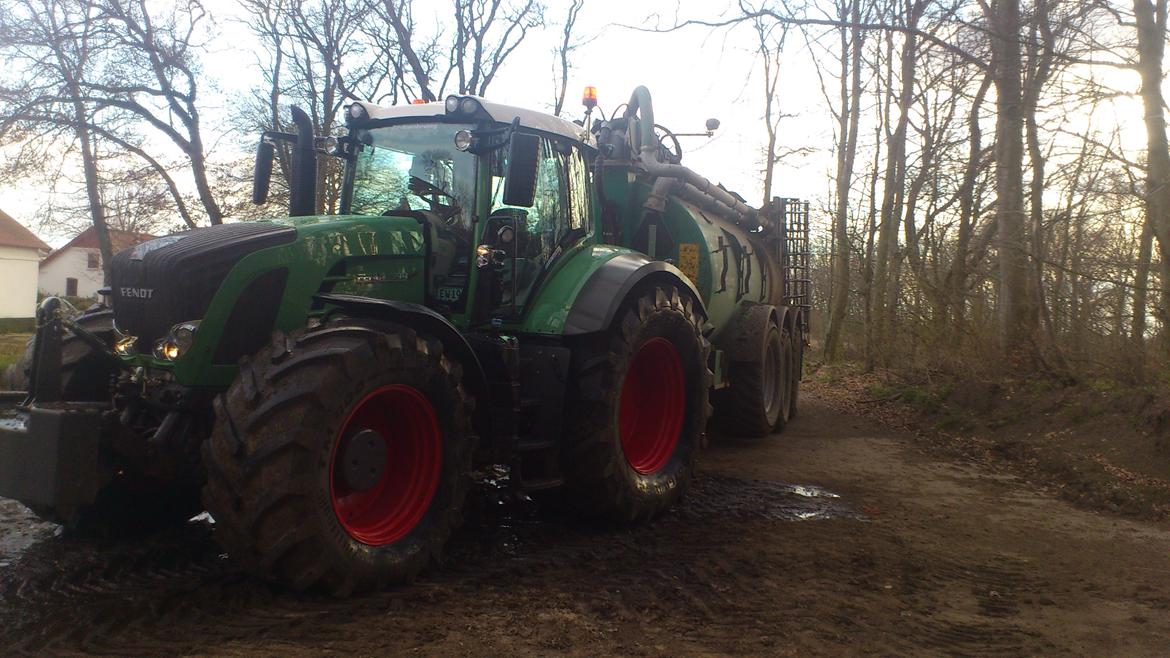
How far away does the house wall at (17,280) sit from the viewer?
34469 mm

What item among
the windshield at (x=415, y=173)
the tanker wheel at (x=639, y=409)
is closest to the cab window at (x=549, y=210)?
the windshield at (x=415, y=173)

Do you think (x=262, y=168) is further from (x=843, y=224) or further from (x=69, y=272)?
(x=69, y=272)

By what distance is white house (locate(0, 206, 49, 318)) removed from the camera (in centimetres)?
3444

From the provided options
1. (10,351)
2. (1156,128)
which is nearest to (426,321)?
(1156,128)

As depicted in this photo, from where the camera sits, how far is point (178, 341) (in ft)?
12.9

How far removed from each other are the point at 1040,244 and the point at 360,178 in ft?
26.4

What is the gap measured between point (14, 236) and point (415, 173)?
123 feet

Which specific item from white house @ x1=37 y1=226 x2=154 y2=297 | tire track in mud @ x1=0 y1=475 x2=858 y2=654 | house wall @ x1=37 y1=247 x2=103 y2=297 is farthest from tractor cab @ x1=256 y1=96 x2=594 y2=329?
house wall @ x1=37 y1=247 x2=103 y2=297

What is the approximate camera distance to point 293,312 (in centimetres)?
418

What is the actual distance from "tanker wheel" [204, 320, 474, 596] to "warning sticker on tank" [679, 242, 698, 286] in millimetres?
4167

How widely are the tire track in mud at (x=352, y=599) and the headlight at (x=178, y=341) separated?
1.08m

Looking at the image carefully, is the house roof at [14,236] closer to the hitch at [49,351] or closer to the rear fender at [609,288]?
the hitch at [49,351]

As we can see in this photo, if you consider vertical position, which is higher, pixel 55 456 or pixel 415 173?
pixel 415 173

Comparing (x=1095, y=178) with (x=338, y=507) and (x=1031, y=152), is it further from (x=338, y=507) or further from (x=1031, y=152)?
(x=338, y=507)
